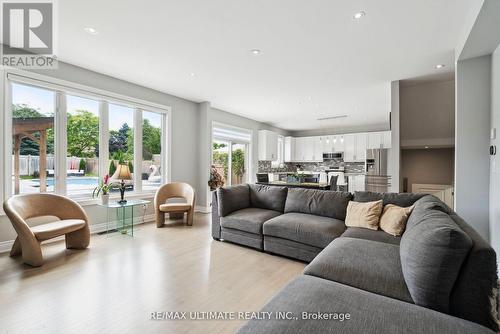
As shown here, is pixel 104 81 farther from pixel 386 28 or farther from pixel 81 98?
pixel 386 28

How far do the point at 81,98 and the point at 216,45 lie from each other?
254cm

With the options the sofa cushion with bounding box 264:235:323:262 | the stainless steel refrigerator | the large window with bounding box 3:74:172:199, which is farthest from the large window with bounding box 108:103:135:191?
the stainless steel refrigerator

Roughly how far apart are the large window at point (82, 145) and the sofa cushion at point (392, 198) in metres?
4.20

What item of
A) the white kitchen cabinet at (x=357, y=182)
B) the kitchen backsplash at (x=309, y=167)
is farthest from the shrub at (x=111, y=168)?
the white kitchen cabinet at (x=357, y=182)

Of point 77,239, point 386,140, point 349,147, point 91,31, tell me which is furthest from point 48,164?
point 386,140

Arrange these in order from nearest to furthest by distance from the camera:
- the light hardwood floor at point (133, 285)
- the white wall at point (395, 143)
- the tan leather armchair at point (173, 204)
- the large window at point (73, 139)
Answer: the light hardwood floor at point (133, 285), the large window at point (73, 139), the white wall at point (395, 143), the tan leather armchair at point (173, 204)

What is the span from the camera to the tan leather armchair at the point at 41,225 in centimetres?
257

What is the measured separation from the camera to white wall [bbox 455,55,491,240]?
281 cm

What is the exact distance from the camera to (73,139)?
3.71 metres

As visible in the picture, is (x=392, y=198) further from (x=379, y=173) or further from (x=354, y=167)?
(x=354, y=167)

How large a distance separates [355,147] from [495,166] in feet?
18.3

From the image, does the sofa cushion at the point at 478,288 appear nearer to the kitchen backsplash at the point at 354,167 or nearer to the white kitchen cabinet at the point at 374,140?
the white kitchen cabinet at the point at 374,140

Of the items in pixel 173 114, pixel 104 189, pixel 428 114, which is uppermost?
pixel 173 114

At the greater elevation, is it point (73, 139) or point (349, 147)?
point (349, 147)
